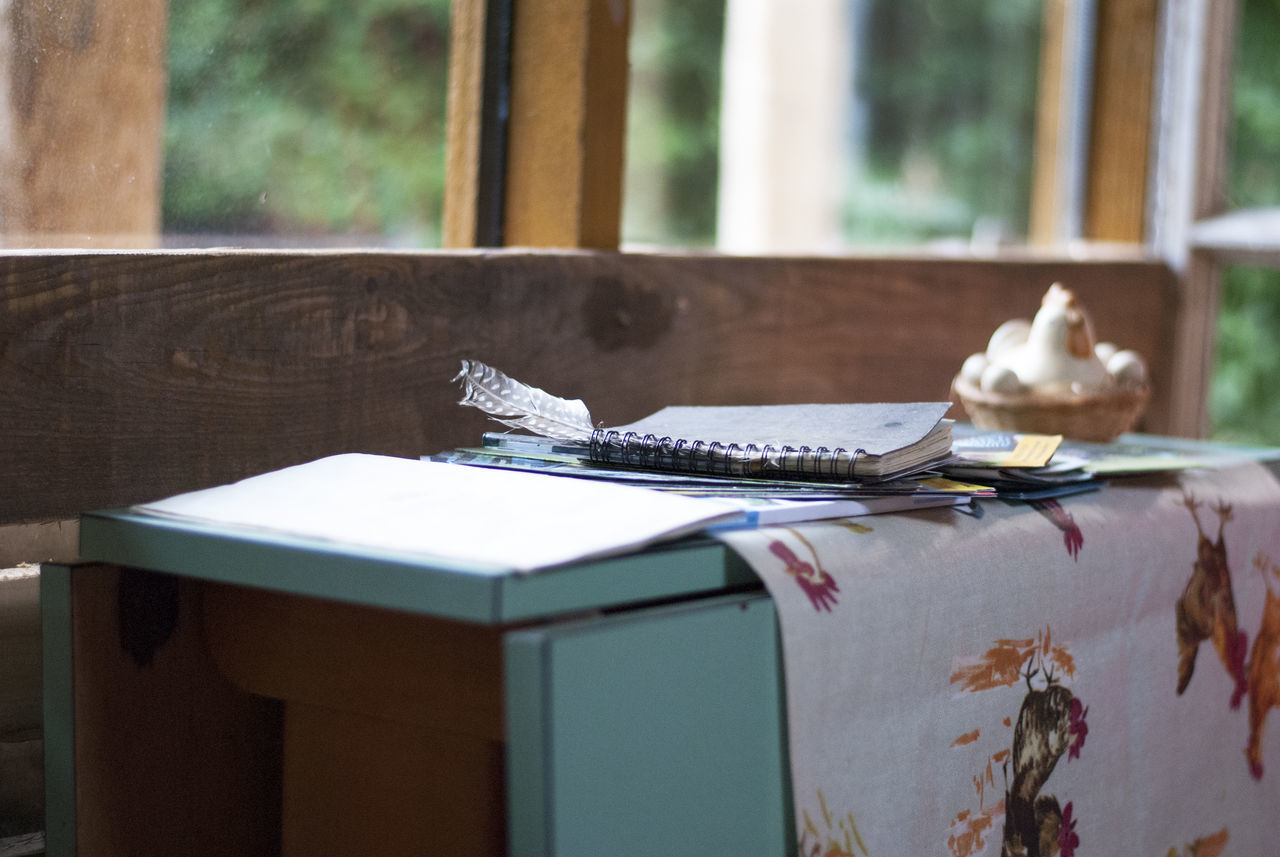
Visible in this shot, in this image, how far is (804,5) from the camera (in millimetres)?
5551

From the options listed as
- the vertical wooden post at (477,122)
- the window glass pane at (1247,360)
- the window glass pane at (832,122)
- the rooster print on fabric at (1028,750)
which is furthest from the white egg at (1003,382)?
the window glass pane at (1247,360)

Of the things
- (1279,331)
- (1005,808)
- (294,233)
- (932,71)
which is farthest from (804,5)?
(1005,808)

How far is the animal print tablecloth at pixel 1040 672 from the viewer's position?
2.59ft

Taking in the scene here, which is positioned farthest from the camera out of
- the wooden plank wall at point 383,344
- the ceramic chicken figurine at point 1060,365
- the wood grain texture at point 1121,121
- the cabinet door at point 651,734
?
the wood grain texture at point 1121,121

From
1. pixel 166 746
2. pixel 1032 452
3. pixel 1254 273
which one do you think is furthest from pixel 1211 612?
pixel 1254 273

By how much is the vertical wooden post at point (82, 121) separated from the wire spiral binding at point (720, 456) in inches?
19.8

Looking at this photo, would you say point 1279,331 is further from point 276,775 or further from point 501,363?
point 276,775

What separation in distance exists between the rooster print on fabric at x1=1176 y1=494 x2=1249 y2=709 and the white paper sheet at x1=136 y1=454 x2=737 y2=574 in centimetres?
50

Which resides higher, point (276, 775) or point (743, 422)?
point (743, 422)

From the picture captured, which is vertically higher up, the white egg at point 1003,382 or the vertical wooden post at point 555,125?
the vertical wooden post at point 555,125

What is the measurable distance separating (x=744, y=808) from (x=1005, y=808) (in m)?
0.25

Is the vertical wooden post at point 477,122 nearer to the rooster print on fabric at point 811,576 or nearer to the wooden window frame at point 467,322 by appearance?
the wooden window frame at point 467,322

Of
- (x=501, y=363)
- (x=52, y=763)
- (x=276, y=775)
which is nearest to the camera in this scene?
(x=52, y=763)

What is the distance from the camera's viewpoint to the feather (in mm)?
1024
